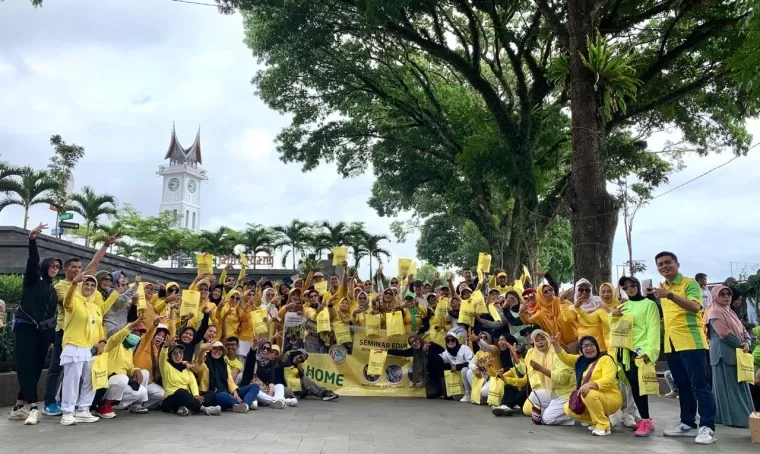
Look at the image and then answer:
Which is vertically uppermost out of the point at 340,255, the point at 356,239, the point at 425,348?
the point at 356,239

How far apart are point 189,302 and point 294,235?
28.1 metres

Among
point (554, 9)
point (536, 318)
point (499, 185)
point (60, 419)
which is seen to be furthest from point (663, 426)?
point (499, 185)

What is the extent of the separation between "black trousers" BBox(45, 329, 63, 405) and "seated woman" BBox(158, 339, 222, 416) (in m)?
1.23

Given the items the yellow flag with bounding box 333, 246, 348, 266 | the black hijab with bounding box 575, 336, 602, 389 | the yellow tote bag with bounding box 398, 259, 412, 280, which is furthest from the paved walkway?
the yellow tote bag with bounding box 398, 259, 412, 280

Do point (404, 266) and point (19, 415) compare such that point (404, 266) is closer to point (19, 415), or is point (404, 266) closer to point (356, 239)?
point (19, 415)

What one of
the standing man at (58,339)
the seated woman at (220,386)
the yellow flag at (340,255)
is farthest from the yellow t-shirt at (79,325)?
the yellow flag at (340,255)

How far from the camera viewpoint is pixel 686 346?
19.3ft

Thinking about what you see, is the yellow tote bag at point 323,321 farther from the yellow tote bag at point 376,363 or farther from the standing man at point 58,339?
the standing man at point 58,339

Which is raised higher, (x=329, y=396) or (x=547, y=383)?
(x=547, y=383)

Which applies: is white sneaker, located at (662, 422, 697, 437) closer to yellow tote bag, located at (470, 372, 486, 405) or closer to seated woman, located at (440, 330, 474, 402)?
yellow tote bag, located at (470, 372, 486, 405)

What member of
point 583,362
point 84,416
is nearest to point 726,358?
point 583,362

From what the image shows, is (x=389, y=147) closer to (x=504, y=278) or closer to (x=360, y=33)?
(x=360, y=33)

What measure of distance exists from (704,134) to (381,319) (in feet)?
46.1

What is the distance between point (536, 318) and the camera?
814 centimetres
